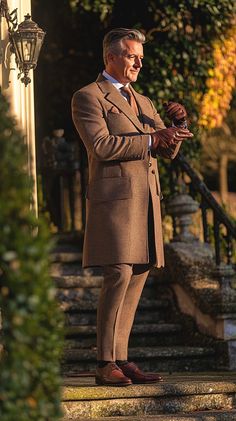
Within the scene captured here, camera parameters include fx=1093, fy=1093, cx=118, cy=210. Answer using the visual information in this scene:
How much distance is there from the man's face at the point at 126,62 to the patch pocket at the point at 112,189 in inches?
24.9

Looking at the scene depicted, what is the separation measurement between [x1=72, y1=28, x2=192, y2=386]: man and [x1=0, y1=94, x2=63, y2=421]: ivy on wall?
204cm

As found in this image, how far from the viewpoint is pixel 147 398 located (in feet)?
21.0

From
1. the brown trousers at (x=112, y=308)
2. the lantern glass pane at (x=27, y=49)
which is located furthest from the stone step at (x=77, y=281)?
the brown trousers at (x=112, y=308)

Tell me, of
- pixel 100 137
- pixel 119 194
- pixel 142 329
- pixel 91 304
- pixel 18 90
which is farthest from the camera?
pixel 91 304

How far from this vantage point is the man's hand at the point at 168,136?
618cm

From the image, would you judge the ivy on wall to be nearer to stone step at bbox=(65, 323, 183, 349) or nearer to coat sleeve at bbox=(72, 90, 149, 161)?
coat sleeve at bbox=(72, 90, 149, 161)

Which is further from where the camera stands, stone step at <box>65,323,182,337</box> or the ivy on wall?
stone step at <box>65,323,182,337</box>

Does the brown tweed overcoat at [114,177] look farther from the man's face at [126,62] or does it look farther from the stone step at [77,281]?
the stone step at [77,281]

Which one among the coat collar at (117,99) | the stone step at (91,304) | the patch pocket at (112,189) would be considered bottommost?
the stone step at (91,304)

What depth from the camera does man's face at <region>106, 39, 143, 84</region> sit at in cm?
632

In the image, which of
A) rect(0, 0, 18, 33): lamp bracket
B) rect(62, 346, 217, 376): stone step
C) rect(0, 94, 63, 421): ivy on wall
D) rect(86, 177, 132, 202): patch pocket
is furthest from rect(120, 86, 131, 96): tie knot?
rect(0, 94, 63, 421): ivy on wall

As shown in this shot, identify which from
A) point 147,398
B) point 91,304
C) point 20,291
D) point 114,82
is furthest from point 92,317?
point 20,291

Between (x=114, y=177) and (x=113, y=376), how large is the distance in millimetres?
1137

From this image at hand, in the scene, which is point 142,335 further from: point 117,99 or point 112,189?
point 117,99
